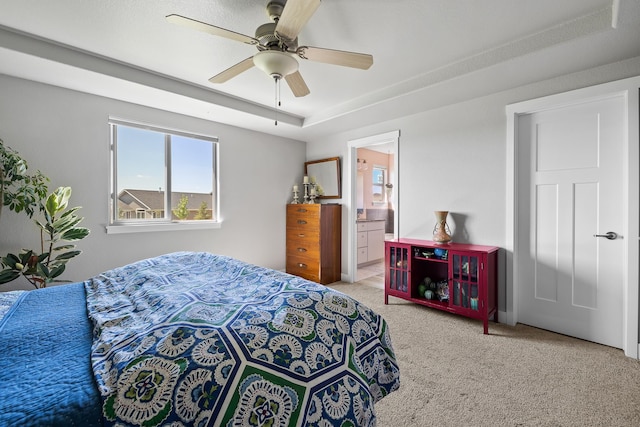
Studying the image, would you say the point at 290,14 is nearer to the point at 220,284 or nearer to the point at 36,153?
the point at 220,284

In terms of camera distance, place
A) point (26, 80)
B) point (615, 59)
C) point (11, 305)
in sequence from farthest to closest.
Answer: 1. point (26, 80)
2. point (615, 59)
3. point (11, 305)

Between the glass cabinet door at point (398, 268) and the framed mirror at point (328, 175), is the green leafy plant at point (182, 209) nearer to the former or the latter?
the framed mirror at point (328, 175)

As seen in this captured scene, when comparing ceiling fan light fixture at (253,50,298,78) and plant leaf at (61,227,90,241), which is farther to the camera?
plant leaf at (61,227,90,241)

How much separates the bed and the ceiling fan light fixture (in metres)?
1.34

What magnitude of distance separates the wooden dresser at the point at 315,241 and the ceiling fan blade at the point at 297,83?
199 centimetres

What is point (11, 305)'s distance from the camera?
137 cm

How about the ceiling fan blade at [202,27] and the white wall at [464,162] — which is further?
the white wall at [464,162]

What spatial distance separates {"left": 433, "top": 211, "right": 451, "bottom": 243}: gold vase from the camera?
3033 millimetres

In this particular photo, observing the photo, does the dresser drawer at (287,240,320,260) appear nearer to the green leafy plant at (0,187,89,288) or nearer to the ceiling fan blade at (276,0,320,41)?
the green leafy plant at (0,187,89,288)

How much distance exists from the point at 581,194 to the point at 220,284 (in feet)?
9.74

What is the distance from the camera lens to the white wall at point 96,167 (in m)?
2.59

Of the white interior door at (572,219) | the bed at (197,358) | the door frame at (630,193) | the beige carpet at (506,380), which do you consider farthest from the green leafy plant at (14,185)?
the door frame at (630,193)

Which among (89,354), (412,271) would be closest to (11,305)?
(89,354)

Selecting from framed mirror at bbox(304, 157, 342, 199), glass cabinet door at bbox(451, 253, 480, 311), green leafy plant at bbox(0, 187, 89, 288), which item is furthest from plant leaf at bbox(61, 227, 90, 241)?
glass cabinet door at bbox(451, 253, 480, 311)
